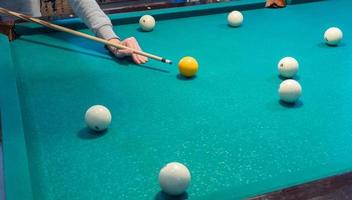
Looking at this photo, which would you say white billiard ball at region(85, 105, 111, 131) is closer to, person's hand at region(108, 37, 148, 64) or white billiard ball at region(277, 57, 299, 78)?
person's hand at region(108, 37, 148, 64)

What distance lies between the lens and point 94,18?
6.43 feet

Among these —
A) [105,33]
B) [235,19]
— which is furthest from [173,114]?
[235,19]

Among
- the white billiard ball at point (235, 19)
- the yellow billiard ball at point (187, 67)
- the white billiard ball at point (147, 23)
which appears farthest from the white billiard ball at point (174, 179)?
the white billiard ball at point (235, 19)

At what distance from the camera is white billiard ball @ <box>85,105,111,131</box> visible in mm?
1229

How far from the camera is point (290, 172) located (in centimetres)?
106

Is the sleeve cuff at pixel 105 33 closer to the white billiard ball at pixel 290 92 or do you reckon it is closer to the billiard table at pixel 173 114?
the billiard table at pixel 173 114

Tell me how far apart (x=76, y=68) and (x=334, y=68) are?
1108 mm

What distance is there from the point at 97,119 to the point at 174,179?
15.1 inches

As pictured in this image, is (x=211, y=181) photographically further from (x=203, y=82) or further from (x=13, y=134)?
(x=203, y=82)

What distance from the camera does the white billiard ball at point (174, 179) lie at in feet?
3.13

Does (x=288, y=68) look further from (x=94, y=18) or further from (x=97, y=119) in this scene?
(x=94, y=18)

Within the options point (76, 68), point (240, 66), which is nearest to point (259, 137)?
point (240, 66)

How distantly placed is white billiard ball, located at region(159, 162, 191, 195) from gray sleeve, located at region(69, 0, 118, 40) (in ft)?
3.54

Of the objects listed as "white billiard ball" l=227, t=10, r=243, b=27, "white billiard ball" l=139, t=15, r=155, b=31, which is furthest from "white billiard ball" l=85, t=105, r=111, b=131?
"white billiard ball" l=227, t=10, r=243, b=27
